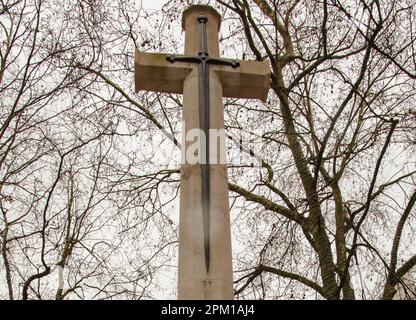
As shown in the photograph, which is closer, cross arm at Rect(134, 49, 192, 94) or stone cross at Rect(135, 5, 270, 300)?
stone cross at Rect(135, 5, 270, 300)

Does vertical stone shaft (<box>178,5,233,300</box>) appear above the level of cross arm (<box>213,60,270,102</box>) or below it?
below

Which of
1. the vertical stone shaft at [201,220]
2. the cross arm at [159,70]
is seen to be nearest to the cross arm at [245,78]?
the vertical stone shaft at [201,220]

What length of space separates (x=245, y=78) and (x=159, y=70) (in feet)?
2.39

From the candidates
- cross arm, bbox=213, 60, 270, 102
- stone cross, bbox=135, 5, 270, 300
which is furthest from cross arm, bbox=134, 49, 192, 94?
cross arm, bbox=213, 60, 270, 102

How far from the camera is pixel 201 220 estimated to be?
399 cm

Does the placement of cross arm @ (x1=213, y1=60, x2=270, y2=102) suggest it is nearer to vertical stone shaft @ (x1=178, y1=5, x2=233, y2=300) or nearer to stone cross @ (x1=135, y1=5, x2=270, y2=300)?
stone cross @ (x1=135, y1=5, x2=270, y2=300)

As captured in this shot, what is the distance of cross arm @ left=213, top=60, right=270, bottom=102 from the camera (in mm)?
4930

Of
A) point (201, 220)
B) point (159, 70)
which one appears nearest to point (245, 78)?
point (159, 70)

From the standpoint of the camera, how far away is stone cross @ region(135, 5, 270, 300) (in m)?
3.80

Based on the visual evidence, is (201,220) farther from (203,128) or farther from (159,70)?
(159,70)

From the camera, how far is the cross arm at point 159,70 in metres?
4.86
